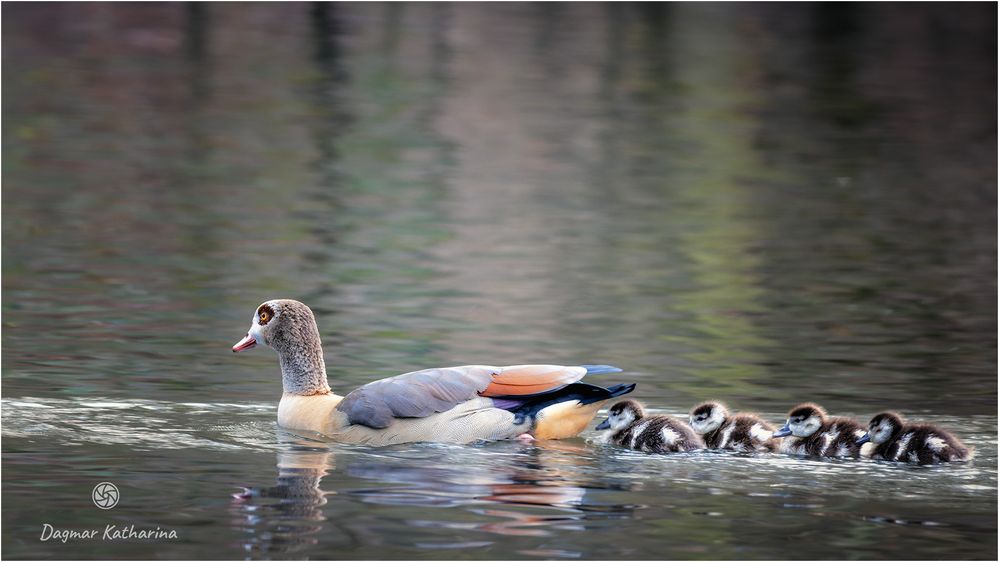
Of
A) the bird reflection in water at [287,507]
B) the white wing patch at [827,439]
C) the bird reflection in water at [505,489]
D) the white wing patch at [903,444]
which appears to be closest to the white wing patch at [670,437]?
the bird reflection in water at [505,489]

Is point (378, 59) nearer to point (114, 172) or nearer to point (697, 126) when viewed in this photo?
point (697, 126)

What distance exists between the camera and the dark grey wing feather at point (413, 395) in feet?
29.7

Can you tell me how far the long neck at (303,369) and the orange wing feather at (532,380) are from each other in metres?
1.00

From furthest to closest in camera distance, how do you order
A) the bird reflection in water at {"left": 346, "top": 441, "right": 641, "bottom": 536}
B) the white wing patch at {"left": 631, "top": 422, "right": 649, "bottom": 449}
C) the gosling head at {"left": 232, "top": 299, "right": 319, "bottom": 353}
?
the gosling head at {"left": 232, "top": 299, "right": 319, "bottom": 353} → the white wing patch at {"left": 631, "top": 422, "right": 649, "bottom": 449} → the bird reflection in water at {"left": 346, "top": 441, "right": 641, "bottom": 536}

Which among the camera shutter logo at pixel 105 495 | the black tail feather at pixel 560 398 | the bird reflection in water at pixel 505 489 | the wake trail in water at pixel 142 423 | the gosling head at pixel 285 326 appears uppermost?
the gosling head at pixel 285 326

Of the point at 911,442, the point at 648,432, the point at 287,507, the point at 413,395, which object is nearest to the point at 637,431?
the point at 648,432

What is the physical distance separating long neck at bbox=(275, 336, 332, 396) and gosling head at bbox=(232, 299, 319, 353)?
0.05 ft


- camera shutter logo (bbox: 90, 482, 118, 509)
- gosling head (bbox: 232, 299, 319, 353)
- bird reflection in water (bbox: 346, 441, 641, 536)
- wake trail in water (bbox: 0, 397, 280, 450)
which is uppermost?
gosling head (bbox: 232, 299, 319, 353)

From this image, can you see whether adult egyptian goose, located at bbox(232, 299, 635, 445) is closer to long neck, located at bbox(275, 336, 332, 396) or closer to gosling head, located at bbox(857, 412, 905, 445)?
long neck, located at bbox(275, 336, 332, 396)

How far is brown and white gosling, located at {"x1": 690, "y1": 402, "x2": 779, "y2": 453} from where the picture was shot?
354 inches

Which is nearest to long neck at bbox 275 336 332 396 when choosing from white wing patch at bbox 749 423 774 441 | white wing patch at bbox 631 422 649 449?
white wing patch at bbox 631 422 649 449

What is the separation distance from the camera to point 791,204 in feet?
65.0

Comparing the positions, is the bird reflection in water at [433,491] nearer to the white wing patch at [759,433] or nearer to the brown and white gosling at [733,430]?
the brown and white gosling at [733,430]

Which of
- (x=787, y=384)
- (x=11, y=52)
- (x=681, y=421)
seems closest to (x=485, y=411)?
(x=681, y=421)
